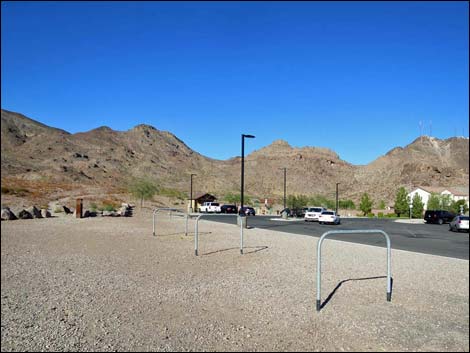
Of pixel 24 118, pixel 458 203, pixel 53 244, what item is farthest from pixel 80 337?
pixel 53 244

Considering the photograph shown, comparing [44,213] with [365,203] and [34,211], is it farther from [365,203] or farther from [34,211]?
[365,203]

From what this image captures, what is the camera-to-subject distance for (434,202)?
504 cm

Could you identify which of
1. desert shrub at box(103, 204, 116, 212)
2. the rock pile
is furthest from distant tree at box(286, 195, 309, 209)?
desert shrub at box(103, 204, 116, 212)

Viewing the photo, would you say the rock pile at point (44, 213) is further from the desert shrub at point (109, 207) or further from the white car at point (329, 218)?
the white car at point (329, 218)

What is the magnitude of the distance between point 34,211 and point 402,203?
50.8 feet

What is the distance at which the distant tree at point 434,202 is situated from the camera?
4.77m

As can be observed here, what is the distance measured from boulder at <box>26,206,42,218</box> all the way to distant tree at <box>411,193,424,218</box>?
613 inches

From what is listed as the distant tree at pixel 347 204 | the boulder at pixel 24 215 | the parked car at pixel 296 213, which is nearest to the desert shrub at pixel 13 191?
the distant tree at pixel 347 204

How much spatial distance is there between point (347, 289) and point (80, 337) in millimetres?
2867

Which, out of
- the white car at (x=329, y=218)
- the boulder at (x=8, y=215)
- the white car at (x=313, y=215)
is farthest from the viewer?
the white car at (x=313, y=215)

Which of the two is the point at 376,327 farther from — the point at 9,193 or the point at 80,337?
the point at 9,193

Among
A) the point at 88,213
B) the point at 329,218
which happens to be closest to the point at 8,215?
the point at 88,213

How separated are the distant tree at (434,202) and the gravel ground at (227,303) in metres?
0.84

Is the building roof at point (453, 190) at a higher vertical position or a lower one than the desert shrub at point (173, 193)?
lower
